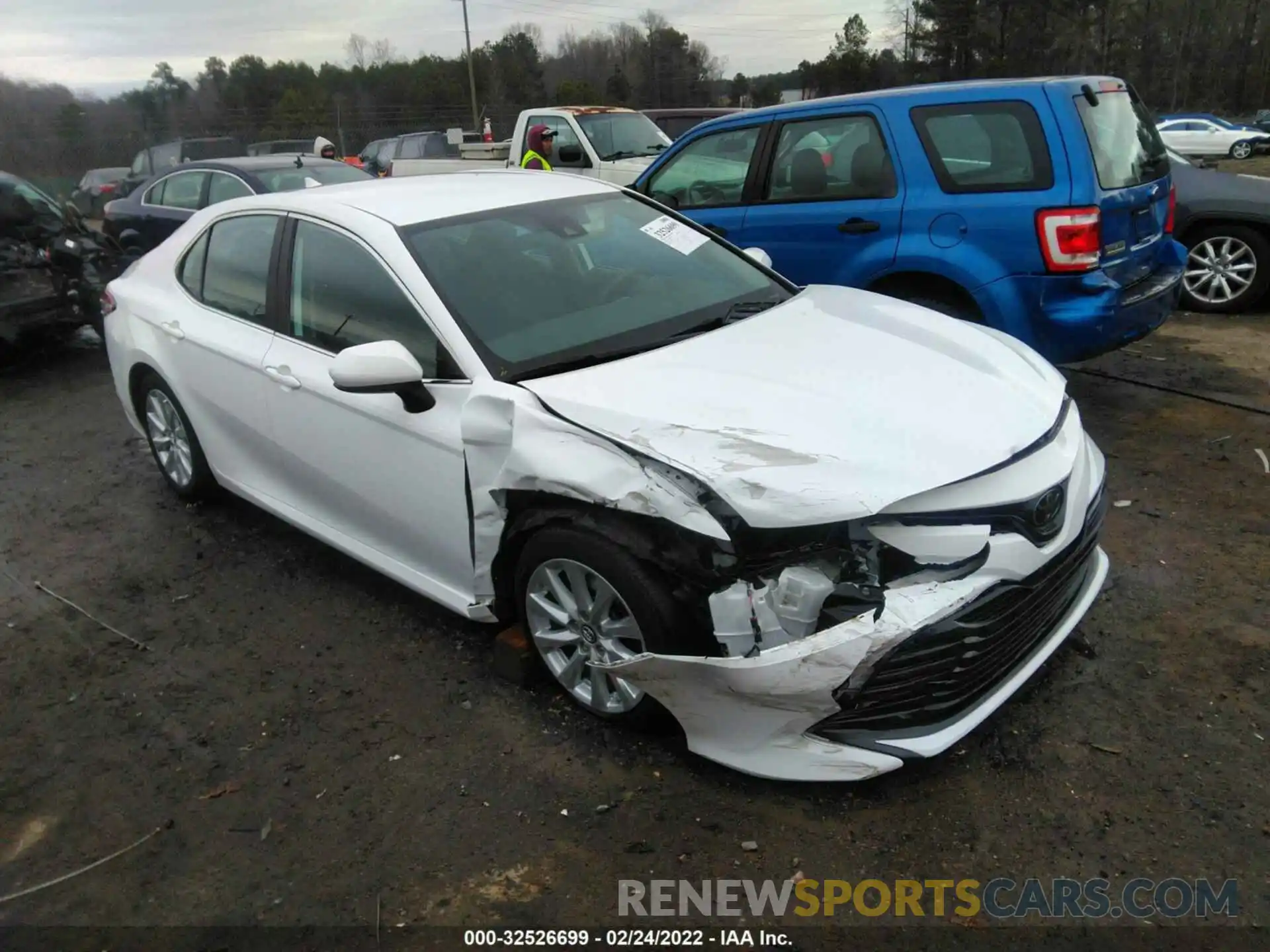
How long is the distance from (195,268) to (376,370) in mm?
2048

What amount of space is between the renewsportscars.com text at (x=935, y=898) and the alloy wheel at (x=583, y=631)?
0.60m

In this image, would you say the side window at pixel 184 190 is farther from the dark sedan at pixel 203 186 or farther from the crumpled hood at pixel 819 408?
the crumpled hood at pixel 819 408

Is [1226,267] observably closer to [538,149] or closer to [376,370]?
[538,149]

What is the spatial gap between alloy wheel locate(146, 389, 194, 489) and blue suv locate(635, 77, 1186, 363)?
11.2 feet

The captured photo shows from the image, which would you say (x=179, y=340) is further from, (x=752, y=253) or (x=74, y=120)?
(x=74, y=120)

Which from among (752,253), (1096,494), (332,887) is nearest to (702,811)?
(332,887)

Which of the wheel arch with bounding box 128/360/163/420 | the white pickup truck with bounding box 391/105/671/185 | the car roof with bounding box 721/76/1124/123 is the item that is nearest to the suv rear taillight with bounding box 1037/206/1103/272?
the car roof with bounding box 721/76/1124/123

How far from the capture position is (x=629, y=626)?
106 inches

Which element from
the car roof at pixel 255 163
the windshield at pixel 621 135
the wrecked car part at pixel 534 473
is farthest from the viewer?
the windshield at pixel 621 135

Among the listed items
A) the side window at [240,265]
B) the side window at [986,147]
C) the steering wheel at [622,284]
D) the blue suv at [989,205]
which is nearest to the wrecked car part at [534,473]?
the steering wheel at [622,284]

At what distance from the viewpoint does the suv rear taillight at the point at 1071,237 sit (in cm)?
459

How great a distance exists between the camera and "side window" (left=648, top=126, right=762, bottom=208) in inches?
236

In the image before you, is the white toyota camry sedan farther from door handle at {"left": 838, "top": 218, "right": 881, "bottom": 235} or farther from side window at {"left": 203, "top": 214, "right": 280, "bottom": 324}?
Answer: door handle at {"left": 838, "top": 218, "right": 881, "bottom": 235}

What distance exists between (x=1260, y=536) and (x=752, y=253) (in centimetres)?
246
